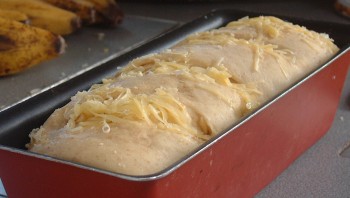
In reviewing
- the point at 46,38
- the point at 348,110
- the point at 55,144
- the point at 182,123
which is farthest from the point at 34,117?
the point at 348,110

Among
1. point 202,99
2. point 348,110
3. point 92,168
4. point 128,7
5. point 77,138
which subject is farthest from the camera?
point 128,7

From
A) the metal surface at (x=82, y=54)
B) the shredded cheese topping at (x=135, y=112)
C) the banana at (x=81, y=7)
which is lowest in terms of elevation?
the metal surface at (x=82, y=54)

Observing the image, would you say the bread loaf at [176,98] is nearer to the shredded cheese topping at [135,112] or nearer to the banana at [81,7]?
A: the shredded cheese topping at [135,112]

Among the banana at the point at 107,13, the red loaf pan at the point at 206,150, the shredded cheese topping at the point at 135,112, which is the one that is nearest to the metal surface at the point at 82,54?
the banana at the point at 107,13

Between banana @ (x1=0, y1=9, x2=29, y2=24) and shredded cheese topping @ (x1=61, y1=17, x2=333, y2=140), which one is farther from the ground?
banana @ (x1=0, y1=9, x2=29, y2=24)

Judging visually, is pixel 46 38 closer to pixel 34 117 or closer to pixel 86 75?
pixel 86 75

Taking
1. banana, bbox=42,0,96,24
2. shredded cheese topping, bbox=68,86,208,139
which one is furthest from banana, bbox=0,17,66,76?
shredded cheese topping, bbox=68,86,208,139

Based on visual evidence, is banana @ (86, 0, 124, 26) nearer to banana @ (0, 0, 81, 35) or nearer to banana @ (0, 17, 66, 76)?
banana @ (0, 0, 81, 35)
